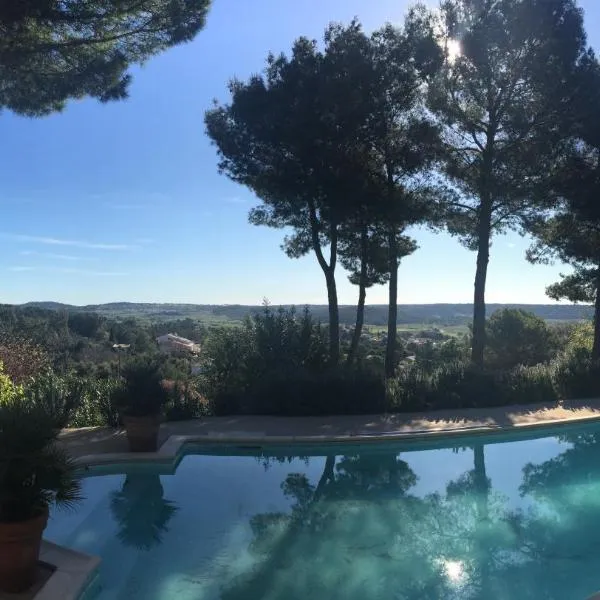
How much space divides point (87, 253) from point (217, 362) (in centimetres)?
2269

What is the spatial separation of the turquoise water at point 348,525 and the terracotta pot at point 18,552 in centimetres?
70

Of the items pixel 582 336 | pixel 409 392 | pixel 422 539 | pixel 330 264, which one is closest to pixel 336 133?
pixel 330 264

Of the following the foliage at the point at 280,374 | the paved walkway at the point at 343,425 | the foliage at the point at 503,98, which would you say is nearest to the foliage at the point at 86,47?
the foliage at the point at 280,374

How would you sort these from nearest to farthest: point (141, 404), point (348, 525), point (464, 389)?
point (348, 525)
point (141, 404)
point (464, 389)

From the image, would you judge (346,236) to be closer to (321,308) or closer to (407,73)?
(321,308)

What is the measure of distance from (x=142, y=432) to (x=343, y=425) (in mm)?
3224

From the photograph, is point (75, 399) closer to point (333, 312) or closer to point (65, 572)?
point (65, 572)

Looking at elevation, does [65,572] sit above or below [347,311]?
below

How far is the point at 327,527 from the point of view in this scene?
5.47 metres

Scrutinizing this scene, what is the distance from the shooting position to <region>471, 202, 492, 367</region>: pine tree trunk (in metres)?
12.6

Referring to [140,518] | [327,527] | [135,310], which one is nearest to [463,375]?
[327,527]

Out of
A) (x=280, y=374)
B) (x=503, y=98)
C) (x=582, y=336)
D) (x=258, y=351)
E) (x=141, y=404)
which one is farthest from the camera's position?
(x=582, y=336)

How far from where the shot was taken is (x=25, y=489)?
3496mm

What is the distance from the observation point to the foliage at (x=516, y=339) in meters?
19.5
